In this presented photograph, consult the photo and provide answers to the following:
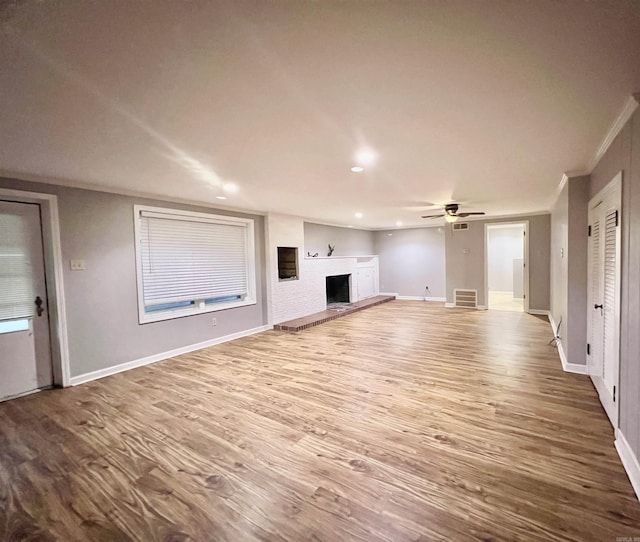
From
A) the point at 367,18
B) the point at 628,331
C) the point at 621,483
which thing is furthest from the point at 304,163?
the point at 621,483

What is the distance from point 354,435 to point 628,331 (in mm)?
2007

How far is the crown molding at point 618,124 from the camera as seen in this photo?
178 centimetres

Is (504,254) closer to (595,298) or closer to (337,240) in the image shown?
(337,240)

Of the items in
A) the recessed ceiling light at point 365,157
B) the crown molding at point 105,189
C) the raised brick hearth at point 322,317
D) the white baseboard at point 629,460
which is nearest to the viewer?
the white baseboard at point 629,460

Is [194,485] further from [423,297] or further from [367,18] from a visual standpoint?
[423,297]

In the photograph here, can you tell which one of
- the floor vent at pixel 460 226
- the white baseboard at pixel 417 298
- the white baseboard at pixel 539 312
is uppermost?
the floor vent at pixel 460 226

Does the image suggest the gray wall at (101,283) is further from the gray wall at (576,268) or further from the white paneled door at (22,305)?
the gray wall at (576,268)

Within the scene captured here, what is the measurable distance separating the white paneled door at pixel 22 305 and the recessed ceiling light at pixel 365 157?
3.61 metres

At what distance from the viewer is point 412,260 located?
9469 mm

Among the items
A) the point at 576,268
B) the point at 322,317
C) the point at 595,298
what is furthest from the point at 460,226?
the point at 595,298

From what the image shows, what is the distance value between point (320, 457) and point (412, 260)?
816 cm

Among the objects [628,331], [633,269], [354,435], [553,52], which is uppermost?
[553,52]

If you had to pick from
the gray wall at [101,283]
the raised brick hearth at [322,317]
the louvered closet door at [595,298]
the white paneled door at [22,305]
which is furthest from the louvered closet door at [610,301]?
the white paneled door at [22,305]

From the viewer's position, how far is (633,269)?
184cm
